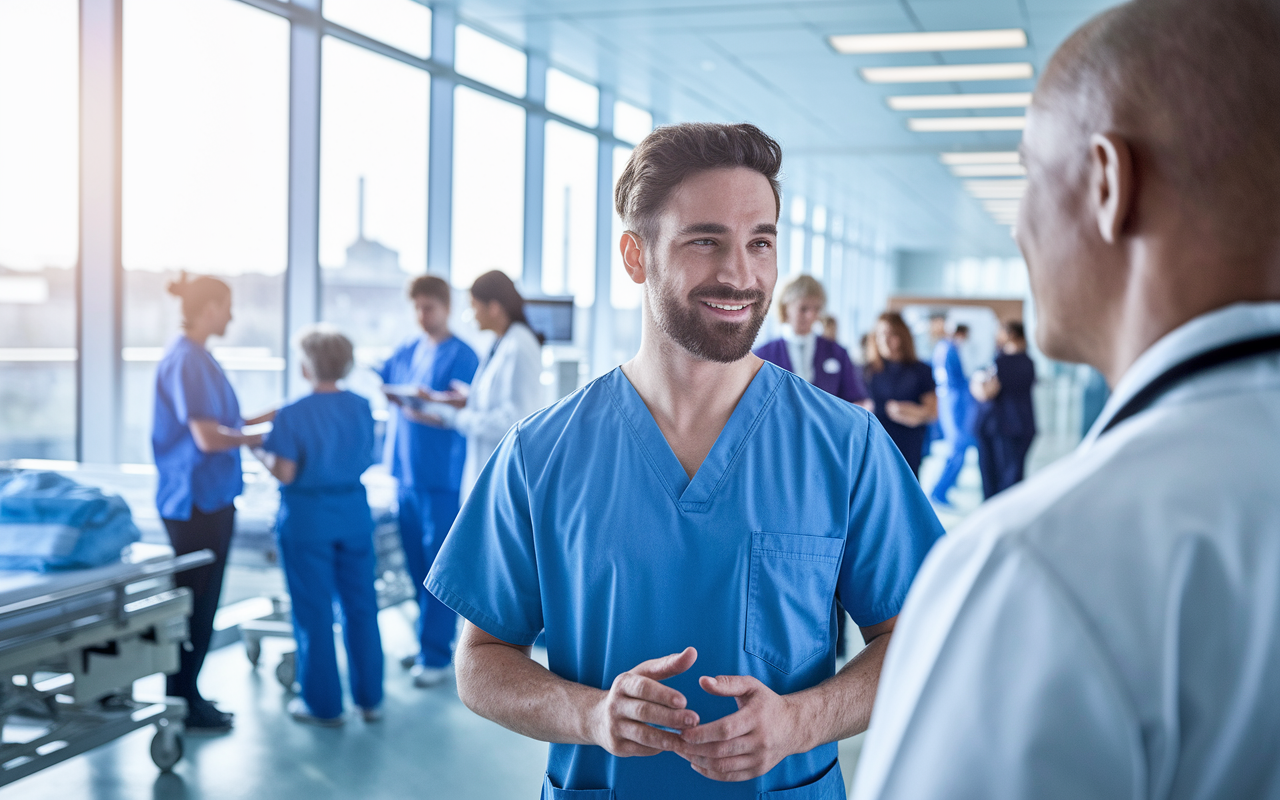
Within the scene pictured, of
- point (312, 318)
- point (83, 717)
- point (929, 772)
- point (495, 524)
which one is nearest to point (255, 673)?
point (83, 717)

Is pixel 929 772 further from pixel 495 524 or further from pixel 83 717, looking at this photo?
pixel 83 717

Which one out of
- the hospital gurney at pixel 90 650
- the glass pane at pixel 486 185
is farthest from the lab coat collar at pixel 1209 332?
the glass pane at pixel 486 185

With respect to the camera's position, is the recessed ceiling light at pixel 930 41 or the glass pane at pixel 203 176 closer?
the glass pane at pixel 203 176

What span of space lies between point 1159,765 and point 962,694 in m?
0.09

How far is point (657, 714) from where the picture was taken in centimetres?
89

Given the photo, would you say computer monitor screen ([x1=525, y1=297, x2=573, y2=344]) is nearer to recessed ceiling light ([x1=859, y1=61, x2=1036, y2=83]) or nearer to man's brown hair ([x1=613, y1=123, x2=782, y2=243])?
recessed ceiling light ([x1=859, y1=61, x2=1036, y2=83])

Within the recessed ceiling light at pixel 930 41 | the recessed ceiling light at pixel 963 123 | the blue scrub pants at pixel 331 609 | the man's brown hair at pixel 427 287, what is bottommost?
the blue scrub pants at pixel 331 609

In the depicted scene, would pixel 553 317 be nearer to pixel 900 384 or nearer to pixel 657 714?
pixel 900 384

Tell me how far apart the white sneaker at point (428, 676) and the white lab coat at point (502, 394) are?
817mm

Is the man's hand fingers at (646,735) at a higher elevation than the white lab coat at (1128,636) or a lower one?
lower

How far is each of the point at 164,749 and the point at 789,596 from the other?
2.52 metres

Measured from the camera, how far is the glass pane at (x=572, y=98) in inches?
270

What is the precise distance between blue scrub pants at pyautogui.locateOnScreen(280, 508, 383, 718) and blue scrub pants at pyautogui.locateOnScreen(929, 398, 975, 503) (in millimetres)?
5026

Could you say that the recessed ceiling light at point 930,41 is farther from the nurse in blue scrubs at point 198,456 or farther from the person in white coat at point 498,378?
the nurse in blue scrubs at point 198,456
